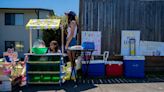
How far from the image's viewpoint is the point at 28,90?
7.88 metres

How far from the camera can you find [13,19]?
1072 inches

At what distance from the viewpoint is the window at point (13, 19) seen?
2705 centimetres

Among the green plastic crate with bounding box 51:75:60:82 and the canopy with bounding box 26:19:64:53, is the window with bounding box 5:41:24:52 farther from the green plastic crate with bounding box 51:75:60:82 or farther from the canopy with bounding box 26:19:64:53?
the green plastic crate with bounding box 51:75:60:82

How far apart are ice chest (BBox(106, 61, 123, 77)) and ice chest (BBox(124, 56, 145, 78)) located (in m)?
0.19

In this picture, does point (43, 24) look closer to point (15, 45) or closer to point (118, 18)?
point (118, 18)

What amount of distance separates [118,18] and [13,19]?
1770 cm

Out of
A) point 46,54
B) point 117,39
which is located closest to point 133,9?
point 117,39

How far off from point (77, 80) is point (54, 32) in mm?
14869

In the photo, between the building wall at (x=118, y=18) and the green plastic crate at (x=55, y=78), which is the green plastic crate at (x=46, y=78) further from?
the building wall at (x=118, y=18)

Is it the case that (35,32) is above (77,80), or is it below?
above

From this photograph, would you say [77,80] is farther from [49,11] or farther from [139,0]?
[49,11]

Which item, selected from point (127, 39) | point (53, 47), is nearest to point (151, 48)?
point (127, 39)

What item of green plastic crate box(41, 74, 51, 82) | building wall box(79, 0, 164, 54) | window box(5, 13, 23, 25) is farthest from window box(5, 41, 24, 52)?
green plastic crate box(41, 74, 51, 82)

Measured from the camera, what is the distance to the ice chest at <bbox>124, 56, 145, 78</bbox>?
32.4ft
